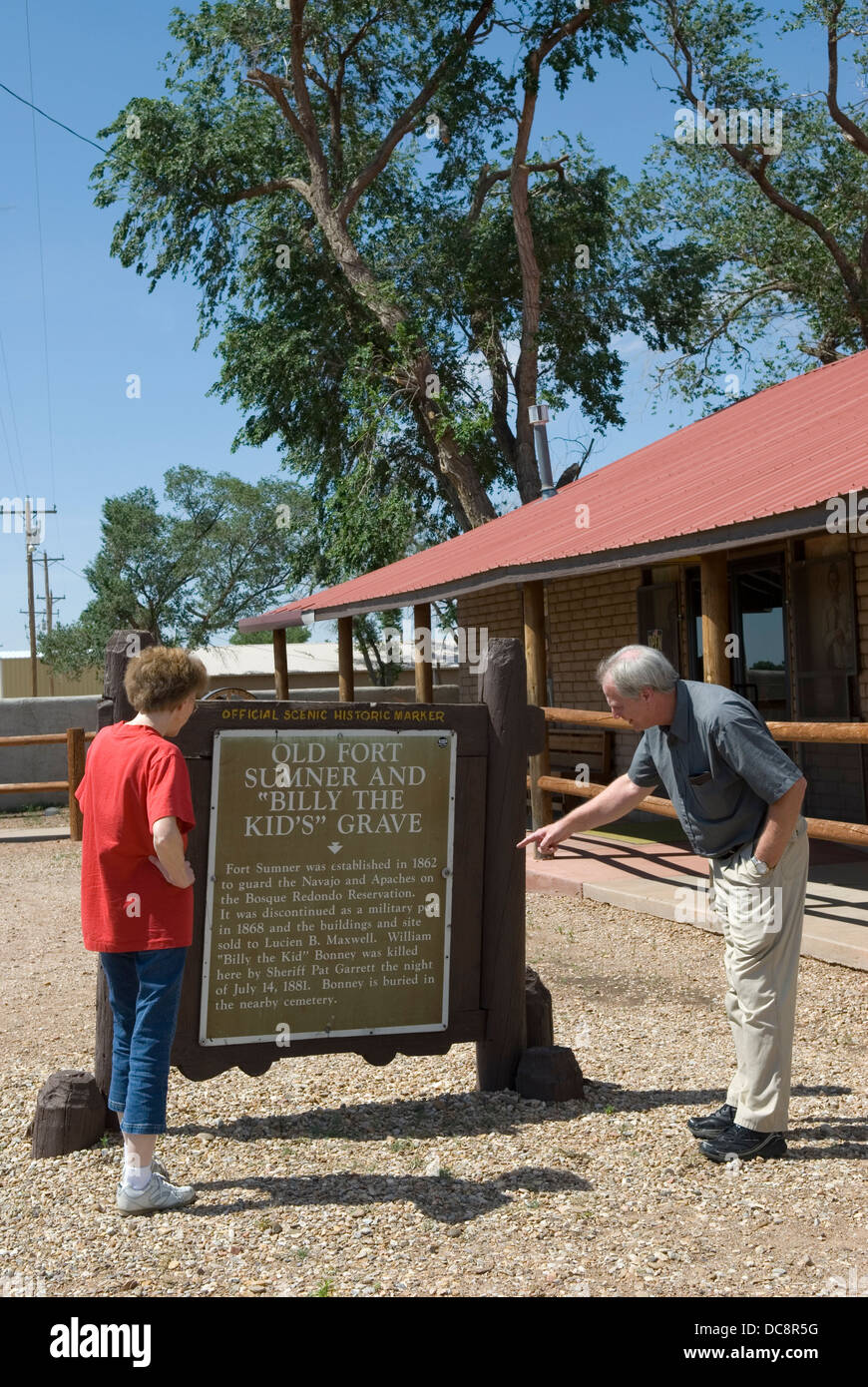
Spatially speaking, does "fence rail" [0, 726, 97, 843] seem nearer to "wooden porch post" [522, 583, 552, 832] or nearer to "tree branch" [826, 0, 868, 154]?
Result: "wooden porch post" [522, 583, 552, 832]

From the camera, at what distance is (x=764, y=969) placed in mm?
3928

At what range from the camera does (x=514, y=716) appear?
15.2 ft

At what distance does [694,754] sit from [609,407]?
24787 mm

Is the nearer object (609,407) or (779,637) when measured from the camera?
(779,637)

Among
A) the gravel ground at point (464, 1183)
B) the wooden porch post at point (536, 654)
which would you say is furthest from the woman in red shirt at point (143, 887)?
the wooden porch post at point (536, 654)

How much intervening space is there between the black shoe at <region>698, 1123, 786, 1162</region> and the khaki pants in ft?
0.13

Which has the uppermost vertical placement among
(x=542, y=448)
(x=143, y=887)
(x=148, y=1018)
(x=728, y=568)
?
(x=542, y=448)

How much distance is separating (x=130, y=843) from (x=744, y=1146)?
84.6 inches

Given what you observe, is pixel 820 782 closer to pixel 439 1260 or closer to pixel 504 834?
pixel 504 834

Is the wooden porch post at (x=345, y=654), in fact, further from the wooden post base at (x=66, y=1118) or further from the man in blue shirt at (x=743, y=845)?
the man in blue shirt at (x=743, y=845)

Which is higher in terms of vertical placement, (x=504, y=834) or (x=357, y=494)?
(x=357, y=494)

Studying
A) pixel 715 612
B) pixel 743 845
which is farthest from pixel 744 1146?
pixel 715 612

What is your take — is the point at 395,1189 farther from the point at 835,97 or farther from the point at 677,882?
the point at 835,97
